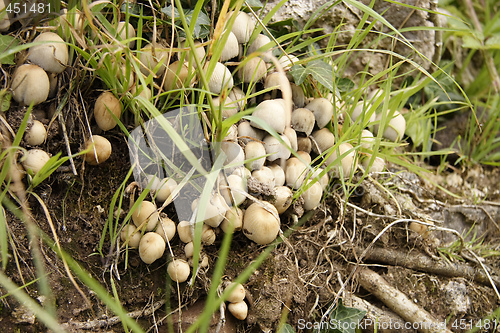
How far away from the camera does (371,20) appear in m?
2.06

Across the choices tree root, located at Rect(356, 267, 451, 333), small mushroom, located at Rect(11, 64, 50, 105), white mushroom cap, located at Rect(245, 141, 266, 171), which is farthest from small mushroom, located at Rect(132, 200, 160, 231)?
tree root, located at Rect(356, 267, 451, 333)

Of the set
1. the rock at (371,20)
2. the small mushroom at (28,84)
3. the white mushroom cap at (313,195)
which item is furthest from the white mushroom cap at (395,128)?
the small mushroom at (28,84)

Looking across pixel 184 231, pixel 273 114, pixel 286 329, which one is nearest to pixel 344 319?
pixel 286 329

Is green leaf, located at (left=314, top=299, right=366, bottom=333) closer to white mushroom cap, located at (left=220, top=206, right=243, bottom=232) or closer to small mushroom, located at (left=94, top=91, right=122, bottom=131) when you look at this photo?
white mushroom cap, located at (left=220, top=206, right=243, bottom=232)

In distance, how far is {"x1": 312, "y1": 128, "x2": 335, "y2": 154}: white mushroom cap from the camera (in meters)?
1.67

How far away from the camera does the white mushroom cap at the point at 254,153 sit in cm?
145

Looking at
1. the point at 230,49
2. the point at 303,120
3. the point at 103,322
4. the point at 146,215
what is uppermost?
the point at 230,49

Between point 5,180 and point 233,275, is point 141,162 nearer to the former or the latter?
point 5,180

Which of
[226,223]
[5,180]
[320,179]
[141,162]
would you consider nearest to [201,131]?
[141,162]

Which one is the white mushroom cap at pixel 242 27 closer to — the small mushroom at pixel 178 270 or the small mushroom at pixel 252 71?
the small mushroom at pixel 252 71

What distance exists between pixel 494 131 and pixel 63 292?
2.32 metres

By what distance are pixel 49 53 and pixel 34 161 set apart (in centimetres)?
36

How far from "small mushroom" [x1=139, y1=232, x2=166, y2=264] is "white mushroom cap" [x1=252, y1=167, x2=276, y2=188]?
16.0 inches

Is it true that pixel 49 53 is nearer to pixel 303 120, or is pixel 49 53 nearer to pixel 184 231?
pixel 184 231
